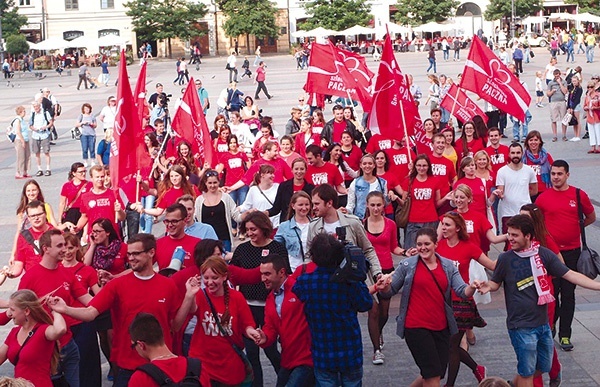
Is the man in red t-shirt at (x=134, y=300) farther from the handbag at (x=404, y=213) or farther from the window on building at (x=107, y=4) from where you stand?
the window on building at (x=107, y=4)

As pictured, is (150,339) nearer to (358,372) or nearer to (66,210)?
(358,372)

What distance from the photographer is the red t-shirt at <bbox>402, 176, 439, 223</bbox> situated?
34.2 ft

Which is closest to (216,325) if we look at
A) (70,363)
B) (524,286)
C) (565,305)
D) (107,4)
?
(70,363)

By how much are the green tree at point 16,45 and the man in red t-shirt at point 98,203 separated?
61.6 metres

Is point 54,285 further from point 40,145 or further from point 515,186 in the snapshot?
point 40,145

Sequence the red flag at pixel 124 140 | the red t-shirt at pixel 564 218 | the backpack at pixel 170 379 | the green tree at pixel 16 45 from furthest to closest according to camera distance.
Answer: the green tree at pixel 16 45 → the red flag at pixel 124 140 → the red t-shirt at pixel 564 218 → the backpack at pixel 170 379

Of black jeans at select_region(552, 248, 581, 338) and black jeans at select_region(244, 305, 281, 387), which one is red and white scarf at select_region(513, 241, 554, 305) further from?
black jeans at select_region(244, 305, 281, 387)

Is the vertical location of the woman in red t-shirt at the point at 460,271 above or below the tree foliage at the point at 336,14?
below

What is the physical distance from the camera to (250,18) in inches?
2950

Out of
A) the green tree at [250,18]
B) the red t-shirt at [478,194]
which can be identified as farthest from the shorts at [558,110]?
the green tree at [250,18]

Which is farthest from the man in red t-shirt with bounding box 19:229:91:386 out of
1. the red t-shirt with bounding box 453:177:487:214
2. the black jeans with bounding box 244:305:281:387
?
the red t-shirt with bounding box 453:177:487:214

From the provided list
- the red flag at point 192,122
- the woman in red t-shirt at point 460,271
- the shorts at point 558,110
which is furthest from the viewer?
the shorts at point 558,110

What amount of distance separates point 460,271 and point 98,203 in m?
4.39

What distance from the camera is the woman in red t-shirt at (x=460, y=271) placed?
7625mm
